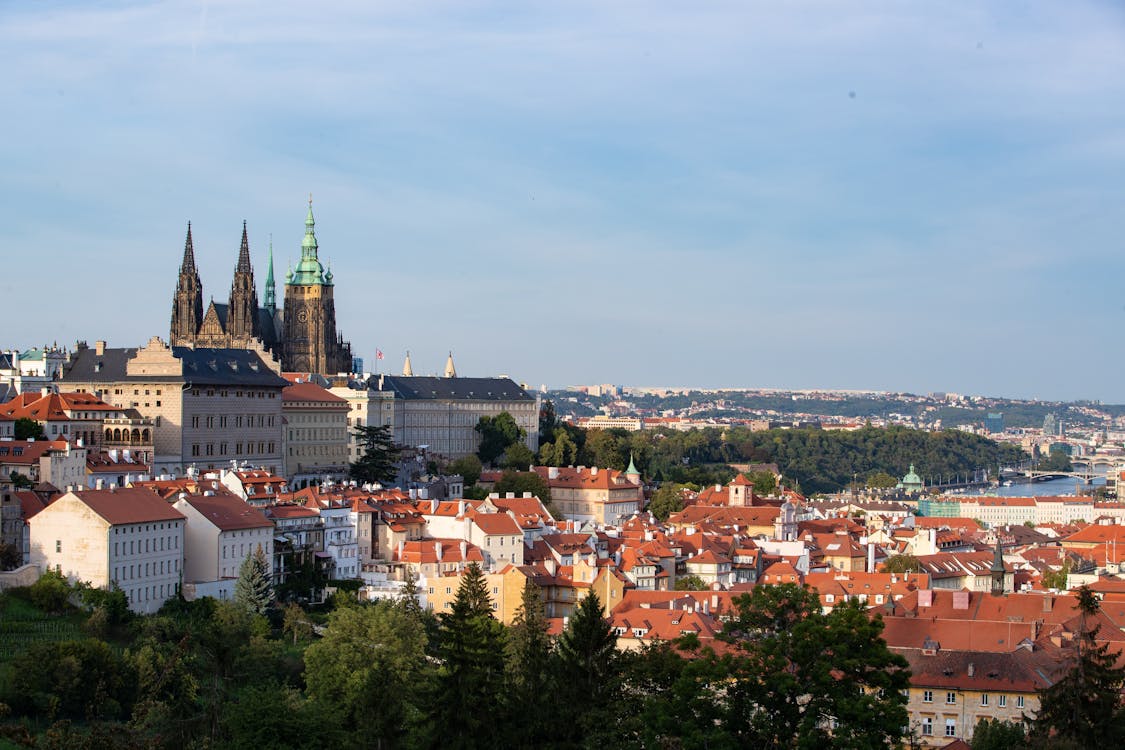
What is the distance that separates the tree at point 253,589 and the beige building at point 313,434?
3443 centimetres

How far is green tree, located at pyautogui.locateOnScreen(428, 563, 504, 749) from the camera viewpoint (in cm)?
4294

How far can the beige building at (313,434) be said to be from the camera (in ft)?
351

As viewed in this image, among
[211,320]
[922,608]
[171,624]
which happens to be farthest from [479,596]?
[211,320]

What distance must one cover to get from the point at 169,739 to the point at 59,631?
18756 millimetres

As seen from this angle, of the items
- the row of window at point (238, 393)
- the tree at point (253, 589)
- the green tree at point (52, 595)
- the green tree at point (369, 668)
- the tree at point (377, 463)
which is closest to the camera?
the green tree at point (369, 668)

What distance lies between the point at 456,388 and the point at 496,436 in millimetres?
7491

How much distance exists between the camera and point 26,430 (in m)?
83.0

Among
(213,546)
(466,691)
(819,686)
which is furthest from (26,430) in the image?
(819,686)

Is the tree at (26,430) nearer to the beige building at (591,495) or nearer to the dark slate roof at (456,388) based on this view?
the beige building at (591,495)

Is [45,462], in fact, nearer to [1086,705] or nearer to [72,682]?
[72,682]

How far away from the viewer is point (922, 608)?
64.9 metres

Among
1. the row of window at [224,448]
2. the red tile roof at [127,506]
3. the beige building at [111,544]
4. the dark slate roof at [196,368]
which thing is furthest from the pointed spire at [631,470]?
the beige building at [111,544]

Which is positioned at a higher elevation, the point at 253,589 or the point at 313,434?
the point at 313,434

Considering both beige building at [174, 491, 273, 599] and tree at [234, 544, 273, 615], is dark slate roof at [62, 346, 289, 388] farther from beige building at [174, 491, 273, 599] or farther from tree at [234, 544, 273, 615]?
tree at [234, 544, 273, 615]
